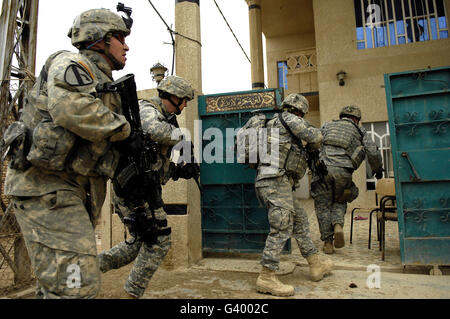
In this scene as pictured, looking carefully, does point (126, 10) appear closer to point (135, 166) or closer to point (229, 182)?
point (135, 166)

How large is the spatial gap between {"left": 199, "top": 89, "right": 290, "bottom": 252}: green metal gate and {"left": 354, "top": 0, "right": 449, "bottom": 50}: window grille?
5.64 metres

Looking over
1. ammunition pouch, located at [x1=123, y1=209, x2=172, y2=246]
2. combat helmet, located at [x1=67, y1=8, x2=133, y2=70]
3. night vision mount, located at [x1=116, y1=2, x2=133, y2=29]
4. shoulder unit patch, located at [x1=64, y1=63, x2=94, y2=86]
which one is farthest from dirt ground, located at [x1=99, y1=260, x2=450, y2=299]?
night vision mount, located at [x1=116, y1=2, x2=133, y2=29]

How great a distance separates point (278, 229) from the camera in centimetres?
301

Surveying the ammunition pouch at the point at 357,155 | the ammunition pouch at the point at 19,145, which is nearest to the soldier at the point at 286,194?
the ammunition pouch at the point at 357,155

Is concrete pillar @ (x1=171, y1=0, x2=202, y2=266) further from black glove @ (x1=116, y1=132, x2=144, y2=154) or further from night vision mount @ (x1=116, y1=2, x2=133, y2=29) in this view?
black glove @ (x1=116, y1=132, x2=144, y2=154)

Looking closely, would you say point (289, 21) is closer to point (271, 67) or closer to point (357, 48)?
point (271, 67)

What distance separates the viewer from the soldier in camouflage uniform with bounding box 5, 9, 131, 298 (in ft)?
5.36

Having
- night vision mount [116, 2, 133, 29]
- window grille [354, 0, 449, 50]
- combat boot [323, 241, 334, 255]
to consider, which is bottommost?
combat boot [323, 241, 334, 255]

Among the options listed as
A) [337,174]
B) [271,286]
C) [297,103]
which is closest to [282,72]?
[337,174]

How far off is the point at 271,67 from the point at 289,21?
1895 millimetres

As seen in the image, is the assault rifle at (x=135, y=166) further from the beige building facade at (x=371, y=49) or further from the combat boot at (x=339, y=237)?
the beige building facade at (x=371, y=49)

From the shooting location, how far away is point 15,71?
3.35 meters

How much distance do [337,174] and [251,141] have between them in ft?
5.09
